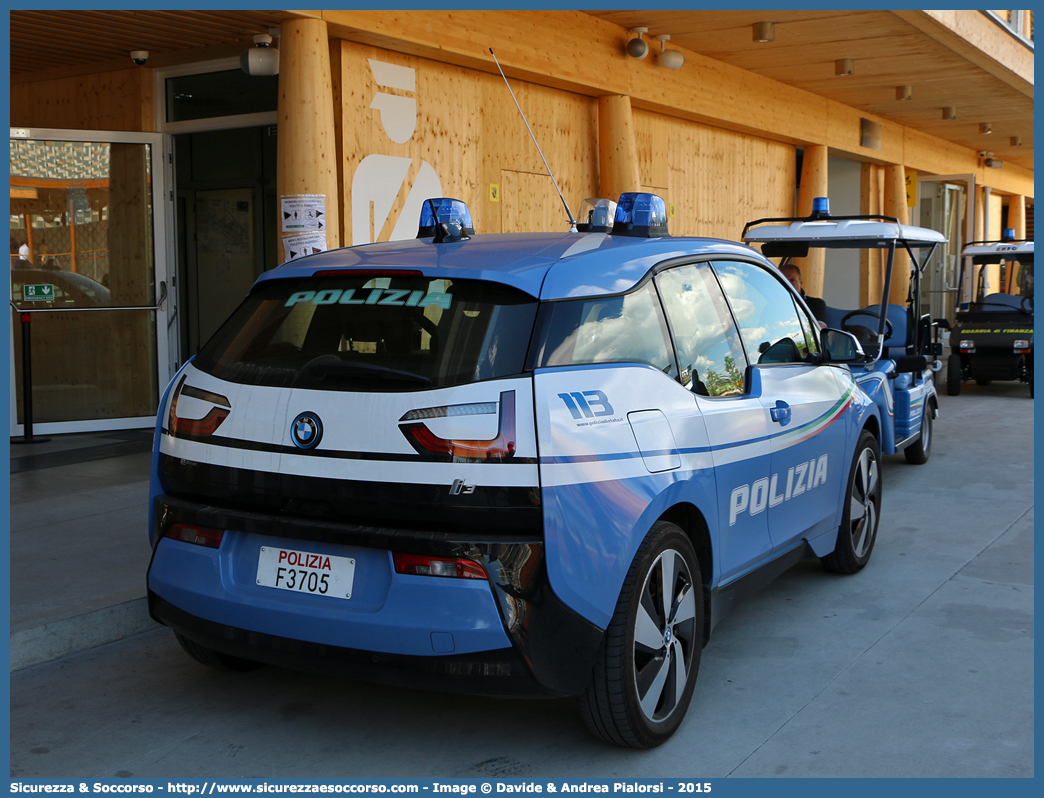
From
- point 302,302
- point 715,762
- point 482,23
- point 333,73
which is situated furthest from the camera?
point 482,23

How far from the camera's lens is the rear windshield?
3.27 m

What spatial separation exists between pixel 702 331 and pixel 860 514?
87.7 inches

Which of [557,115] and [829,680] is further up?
[557,115]

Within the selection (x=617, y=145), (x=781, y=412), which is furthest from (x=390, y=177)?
(x=781, y=412)

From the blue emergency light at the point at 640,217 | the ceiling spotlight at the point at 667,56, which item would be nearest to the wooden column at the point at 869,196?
the ceiling spotlight at the point at 667,56

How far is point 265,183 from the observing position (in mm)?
14391

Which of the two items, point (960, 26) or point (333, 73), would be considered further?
point (960, 26)

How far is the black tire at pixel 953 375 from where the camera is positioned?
1506 centimetres

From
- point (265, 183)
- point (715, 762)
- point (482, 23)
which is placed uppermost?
point (482, 23)

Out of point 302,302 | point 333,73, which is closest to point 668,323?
point 302,302

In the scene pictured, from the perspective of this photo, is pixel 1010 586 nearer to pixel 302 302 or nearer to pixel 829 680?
pixel 829 680

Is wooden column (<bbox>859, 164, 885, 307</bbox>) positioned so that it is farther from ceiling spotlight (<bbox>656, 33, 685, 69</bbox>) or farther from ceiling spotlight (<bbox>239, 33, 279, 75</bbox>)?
ceiling spotlight (<bbox>239, 33, 279, 75</bbox>)

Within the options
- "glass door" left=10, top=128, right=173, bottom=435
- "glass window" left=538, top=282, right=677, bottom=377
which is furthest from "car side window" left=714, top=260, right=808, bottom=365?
"glass door" left=10, top=128, right=173, bottom=435

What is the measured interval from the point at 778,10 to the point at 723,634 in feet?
31.1
